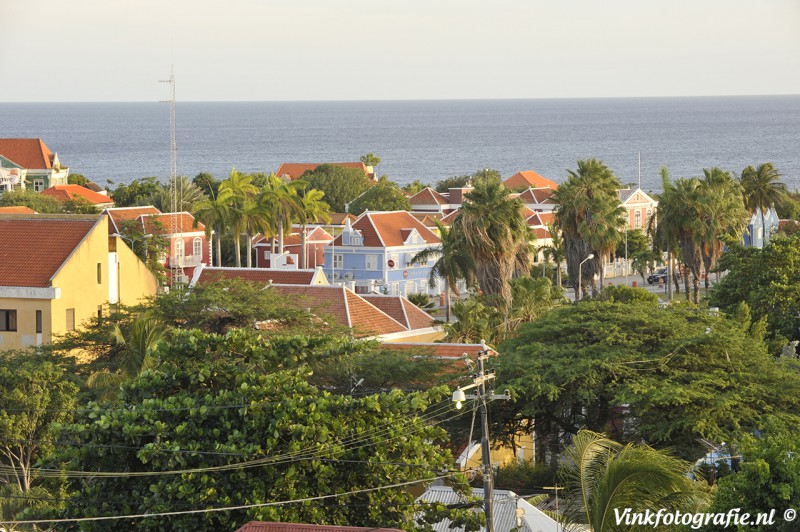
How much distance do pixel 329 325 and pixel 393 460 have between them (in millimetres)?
20622

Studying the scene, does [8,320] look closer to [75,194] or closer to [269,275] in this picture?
[269,275]

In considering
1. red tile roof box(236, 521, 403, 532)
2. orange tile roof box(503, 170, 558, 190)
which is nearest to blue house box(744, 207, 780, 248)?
red tile roof box(236, 521, 403, 532)

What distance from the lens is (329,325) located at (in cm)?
4453

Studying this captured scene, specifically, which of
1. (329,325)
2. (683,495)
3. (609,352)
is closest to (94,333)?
(329,325)

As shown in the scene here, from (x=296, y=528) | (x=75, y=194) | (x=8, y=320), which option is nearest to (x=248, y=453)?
(x=296, y=528)

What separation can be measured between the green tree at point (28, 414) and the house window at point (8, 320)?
9702 millimetres

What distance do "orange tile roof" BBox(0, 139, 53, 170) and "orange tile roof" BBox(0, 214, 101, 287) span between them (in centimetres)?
10027

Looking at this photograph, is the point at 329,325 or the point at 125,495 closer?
the point at 125,495

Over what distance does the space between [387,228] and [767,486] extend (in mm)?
68719

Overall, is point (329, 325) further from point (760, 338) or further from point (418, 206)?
point (418, 206)

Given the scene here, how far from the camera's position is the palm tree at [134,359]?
37438 mm

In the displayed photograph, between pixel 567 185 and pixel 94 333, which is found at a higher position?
pixel 567 185

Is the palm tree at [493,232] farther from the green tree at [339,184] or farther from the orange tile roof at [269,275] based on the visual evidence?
the green tree at [339,184]

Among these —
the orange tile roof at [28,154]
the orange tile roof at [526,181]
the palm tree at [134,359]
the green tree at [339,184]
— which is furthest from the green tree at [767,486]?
the orange tile roof at [28,154]
